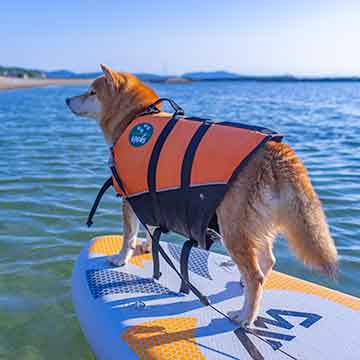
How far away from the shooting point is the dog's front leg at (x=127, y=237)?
14.7 ft

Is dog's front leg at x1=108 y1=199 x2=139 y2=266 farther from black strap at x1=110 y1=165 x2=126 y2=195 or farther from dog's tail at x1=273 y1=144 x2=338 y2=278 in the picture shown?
dog's tail at x1=273 y1=144 x2=338 y2=278

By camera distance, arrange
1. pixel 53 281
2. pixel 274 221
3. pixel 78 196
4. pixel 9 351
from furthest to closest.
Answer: pixel 78 196 < pixel 53 281 < pixel 9 351 < pixel 274 221

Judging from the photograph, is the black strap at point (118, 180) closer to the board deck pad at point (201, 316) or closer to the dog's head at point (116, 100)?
the dog's head at point (116, 100)

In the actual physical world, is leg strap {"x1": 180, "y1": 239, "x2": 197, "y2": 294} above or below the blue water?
above

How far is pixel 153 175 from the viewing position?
12.2 feet

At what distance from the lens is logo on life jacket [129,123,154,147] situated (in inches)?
152

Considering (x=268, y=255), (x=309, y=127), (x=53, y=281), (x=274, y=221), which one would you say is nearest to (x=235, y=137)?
(x=274, y=221)

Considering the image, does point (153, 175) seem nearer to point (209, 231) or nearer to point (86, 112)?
point (209, 231)

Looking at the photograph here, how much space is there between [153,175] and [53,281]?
2.37 metres

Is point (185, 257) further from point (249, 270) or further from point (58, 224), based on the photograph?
point (58, 224)

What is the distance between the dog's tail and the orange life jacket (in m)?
0.26

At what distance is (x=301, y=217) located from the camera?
301cm

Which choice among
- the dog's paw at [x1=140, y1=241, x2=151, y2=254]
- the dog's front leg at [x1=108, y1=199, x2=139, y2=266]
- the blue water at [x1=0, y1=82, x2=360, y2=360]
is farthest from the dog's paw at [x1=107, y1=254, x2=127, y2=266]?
the blue water at [x1=0, y1=82, x2=360, y2=360]

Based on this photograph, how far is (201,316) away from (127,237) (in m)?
1.25
